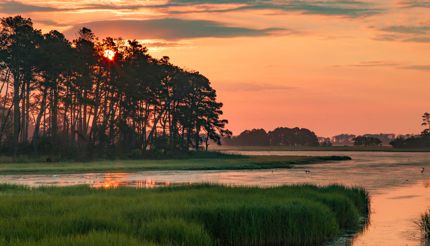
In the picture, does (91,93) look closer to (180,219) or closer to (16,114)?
(16,114)

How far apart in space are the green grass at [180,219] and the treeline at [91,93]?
64.6 metres

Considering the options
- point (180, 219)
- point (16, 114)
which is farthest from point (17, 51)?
point (180, 219)

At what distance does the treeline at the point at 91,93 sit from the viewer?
94.5m

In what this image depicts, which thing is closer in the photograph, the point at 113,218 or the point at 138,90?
the point at 113,218

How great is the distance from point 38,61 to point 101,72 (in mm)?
17587

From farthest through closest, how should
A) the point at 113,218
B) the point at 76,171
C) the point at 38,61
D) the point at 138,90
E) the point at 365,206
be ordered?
the point at 138,90, the point at 38,61, the point at 76,171, the point at 365,206, the point at 113,218

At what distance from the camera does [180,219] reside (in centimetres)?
2256

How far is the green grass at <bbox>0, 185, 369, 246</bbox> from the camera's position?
790 inches

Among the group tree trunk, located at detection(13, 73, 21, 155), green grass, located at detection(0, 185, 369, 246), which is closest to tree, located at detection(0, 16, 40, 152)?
tree trunk, located at detection(13, 73, 21, 155)

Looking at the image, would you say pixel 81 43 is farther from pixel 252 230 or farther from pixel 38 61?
pixel 252 230

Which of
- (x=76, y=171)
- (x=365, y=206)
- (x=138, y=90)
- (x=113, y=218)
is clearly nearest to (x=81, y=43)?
(x=138, y=90)

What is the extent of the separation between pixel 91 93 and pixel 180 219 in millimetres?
89050

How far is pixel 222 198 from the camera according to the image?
3075 cm

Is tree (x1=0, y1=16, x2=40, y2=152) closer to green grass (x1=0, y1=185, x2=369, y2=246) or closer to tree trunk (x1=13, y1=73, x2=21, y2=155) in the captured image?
tree trunk (x1=13, y1=73, x2=21, y2=155)
